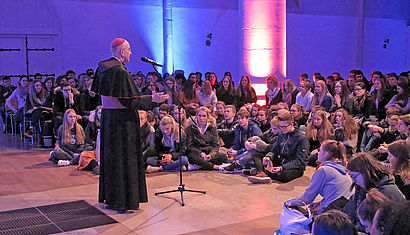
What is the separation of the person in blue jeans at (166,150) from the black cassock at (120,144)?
2114mm

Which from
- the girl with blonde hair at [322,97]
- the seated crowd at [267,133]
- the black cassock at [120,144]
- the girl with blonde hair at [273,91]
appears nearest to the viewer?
the seated crowd at [267,133]

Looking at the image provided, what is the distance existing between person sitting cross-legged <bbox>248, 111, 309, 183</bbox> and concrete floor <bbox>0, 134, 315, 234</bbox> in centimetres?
12

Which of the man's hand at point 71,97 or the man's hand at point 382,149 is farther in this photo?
the man's hand at point 71,97

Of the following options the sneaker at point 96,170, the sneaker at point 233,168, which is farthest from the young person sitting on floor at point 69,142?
the sneaker at point 233,168

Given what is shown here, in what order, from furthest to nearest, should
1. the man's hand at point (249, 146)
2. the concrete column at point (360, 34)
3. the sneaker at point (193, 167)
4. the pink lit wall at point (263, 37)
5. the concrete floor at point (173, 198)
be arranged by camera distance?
the concrete column at point (360, 34)
the pink lit wall at point (263, 37)
the sneaker at point (193, 167)
the man's hand at point (249, 146)
the concrete floor at point (173, 198)

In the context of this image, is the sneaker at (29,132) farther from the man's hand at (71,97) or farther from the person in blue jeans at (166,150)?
the person in blue jeans at (166,150)

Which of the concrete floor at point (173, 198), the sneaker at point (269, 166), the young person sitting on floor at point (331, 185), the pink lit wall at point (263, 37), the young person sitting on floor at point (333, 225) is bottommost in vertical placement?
the concrete floor at point (173, 198)

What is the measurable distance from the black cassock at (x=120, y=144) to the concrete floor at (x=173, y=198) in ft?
0.73

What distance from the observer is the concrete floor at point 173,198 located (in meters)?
5.16

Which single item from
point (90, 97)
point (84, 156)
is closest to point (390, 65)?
point (90, 97)

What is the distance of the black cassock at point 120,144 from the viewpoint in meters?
5.55

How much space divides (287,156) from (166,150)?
1.94 metres

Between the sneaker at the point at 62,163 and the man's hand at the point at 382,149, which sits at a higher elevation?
the man's hand at the point at 382,149

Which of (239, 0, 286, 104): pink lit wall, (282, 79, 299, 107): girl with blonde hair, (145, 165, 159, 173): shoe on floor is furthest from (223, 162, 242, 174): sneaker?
(239, 0, 286, 104): pink lit wall
